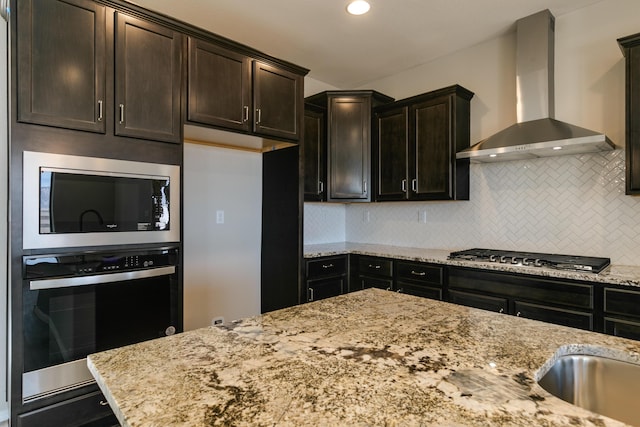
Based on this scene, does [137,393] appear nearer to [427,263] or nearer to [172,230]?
[172,230]

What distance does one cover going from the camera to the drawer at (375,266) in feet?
10.8

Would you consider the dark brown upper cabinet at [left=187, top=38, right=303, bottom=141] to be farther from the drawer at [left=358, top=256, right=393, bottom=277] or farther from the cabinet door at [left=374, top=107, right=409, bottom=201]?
the drawer at [left=358, top=256, right=393, bottom=277]

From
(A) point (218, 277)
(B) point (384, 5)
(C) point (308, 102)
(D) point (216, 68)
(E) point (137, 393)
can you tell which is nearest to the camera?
(E) point (137, 393)

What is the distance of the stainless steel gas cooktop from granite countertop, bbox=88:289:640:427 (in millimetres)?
1406

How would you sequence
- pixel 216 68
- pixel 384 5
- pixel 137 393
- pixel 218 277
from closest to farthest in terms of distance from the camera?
1. pixel 137 393
2. pixel 216 68
3. pixel 384 5
4. pixel 218 277

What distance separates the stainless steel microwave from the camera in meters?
1.76

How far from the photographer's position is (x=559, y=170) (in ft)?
9.32

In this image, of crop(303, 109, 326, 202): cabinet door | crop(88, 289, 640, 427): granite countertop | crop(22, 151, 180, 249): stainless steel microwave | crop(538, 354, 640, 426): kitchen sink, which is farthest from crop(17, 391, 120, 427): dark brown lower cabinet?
crop(303, 109, 326, 202): cabinet door

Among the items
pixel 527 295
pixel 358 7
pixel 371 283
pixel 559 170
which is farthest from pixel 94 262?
pixel 559 170

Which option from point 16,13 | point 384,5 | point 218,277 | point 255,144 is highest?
point 384,5

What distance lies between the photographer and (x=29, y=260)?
173cm

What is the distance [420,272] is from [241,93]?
80.5 inches

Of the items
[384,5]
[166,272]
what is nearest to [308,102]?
[384,5]

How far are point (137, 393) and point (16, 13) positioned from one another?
1.98 metres
